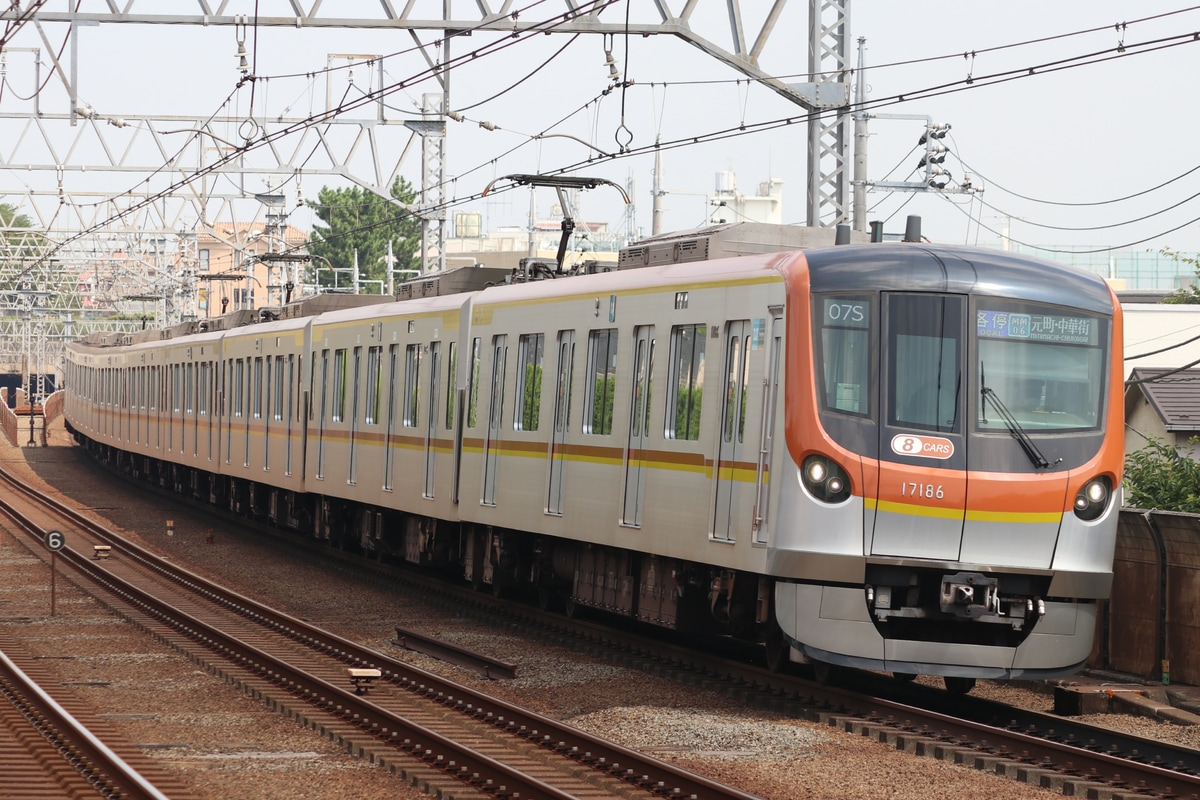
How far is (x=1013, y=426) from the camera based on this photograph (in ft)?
36.7

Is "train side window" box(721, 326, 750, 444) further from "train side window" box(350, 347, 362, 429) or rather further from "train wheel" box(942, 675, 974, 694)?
"train side window" box(350, 347, 362, 429)

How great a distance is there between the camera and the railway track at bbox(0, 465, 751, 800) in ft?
30.6

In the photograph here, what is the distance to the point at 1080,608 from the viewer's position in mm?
11430

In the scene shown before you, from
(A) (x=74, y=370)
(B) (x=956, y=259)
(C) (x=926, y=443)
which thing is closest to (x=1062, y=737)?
(C) (x=926, y=443)

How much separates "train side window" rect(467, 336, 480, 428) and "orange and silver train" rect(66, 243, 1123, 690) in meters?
1.08

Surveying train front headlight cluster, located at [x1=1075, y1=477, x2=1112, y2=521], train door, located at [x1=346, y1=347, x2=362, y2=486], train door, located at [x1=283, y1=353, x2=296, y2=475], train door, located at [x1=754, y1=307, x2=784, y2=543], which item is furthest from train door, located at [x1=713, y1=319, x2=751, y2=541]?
train door, located at [x1=283, y1=353, x2=296, y2=475]

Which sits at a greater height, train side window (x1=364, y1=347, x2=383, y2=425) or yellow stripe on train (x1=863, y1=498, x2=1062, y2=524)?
train side window (x1=364, y1=347, x2=383, y2=425)

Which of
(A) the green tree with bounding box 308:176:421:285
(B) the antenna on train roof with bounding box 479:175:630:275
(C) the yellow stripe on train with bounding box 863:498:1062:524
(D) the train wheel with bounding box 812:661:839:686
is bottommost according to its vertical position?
(D) the train wheel with bounding box 812:661:839:686

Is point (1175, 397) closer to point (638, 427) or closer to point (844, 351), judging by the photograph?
point (638, 427)

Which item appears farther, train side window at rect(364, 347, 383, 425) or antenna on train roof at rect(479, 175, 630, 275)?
train side window at rect(364, 347, 383, 425)

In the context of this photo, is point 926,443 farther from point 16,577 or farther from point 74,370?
point 74,370

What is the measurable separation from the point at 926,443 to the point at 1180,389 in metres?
15.1

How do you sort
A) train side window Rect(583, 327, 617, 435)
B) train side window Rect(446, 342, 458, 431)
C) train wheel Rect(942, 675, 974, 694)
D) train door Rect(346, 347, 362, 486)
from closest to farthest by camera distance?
train wheel Rect(942, 675, 974, 694)
train side window Rect(583, 327, 617, 435)
train side window Rect(446, 342, 458, 431)
train door Rect(346, 347, 362, 486)

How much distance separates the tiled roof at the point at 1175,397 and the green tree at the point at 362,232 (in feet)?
245
